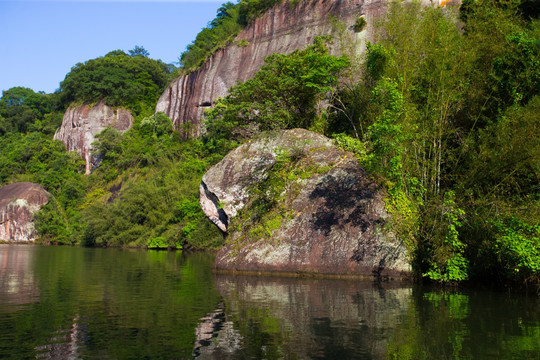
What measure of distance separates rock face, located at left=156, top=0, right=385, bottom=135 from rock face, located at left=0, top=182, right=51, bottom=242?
64.2 ft

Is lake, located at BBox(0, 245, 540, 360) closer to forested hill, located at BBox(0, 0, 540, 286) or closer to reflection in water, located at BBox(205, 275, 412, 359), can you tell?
reflection in water, located at BBox(205, 275, 412, 359)

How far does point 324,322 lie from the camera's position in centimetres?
915

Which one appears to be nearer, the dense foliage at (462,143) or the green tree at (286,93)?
the dense foliage at (462,143)

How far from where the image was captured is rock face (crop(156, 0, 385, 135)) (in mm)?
47000

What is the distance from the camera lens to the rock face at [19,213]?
53.1 meters

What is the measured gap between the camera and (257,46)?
5578 cm

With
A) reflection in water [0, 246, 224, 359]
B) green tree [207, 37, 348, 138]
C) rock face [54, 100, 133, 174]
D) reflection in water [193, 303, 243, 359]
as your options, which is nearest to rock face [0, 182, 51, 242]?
rock face [54, 100, 133, 174]

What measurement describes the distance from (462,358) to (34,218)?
55.4m

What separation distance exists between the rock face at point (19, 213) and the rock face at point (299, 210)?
40.0 m

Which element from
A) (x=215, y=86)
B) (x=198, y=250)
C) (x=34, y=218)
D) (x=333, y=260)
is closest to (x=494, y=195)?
(x=333, y=260)

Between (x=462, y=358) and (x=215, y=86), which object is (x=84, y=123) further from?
(x=462, y=358)

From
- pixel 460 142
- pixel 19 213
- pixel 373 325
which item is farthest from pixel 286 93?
pixel 19 213

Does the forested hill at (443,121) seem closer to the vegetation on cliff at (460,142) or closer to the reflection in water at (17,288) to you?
the vegetation on cliff at (460,142)

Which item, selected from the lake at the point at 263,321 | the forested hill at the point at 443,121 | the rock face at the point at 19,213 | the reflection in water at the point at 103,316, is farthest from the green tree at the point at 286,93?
the rock face at the point at 19,213
